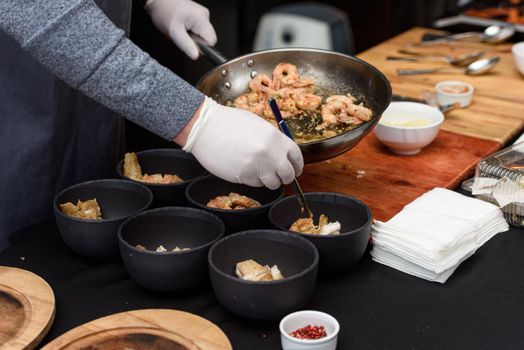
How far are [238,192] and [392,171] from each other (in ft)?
1.67

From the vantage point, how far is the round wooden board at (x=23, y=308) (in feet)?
4.55

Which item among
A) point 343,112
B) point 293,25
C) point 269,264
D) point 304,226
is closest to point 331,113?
point 343,112

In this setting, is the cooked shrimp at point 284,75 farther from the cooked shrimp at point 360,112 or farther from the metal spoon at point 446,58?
the metal spoon at point 446,58

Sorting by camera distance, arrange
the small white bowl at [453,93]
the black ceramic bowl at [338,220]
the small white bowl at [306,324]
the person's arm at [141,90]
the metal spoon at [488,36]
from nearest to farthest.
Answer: the small white bowl at [306,324], the person's arm at [141,90], the black ceramic bowl at [338,220], the small white bowl at [453,93], the metal spoon at [488,36]

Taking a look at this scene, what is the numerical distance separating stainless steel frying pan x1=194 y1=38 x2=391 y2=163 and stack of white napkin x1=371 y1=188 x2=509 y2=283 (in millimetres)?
383

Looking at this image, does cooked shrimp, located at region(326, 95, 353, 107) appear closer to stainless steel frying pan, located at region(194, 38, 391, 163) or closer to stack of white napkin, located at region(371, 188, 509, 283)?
stainless steel frying pan, located at region(194, 38, 391, 163)

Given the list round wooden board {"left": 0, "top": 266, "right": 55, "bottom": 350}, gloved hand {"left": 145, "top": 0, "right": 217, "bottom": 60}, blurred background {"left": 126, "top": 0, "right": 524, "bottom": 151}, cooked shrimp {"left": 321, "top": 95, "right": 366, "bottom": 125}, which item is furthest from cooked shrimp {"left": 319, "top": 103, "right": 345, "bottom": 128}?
blurred background {"left": 126, "top": 0, "right": 524, "bottom": 151}

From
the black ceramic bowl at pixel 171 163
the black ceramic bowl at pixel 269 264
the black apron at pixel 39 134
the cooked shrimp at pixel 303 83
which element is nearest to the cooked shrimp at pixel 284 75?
the cooked shrimp at pixel 303 83

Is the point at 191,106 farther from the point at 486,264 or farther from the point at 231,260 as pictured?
the point at 486,264

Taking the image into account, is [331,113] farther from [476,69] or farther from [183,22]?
[476,69]

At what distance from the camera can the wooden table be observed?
2.04 metres

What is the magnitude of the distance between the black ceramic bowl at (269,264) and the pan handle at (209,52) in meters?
0.70

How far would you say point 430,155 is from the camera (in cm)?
225

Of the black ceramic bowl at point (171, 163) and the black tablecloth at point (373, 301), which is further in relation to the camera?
the black ceramic bowl at point (171, 163)
